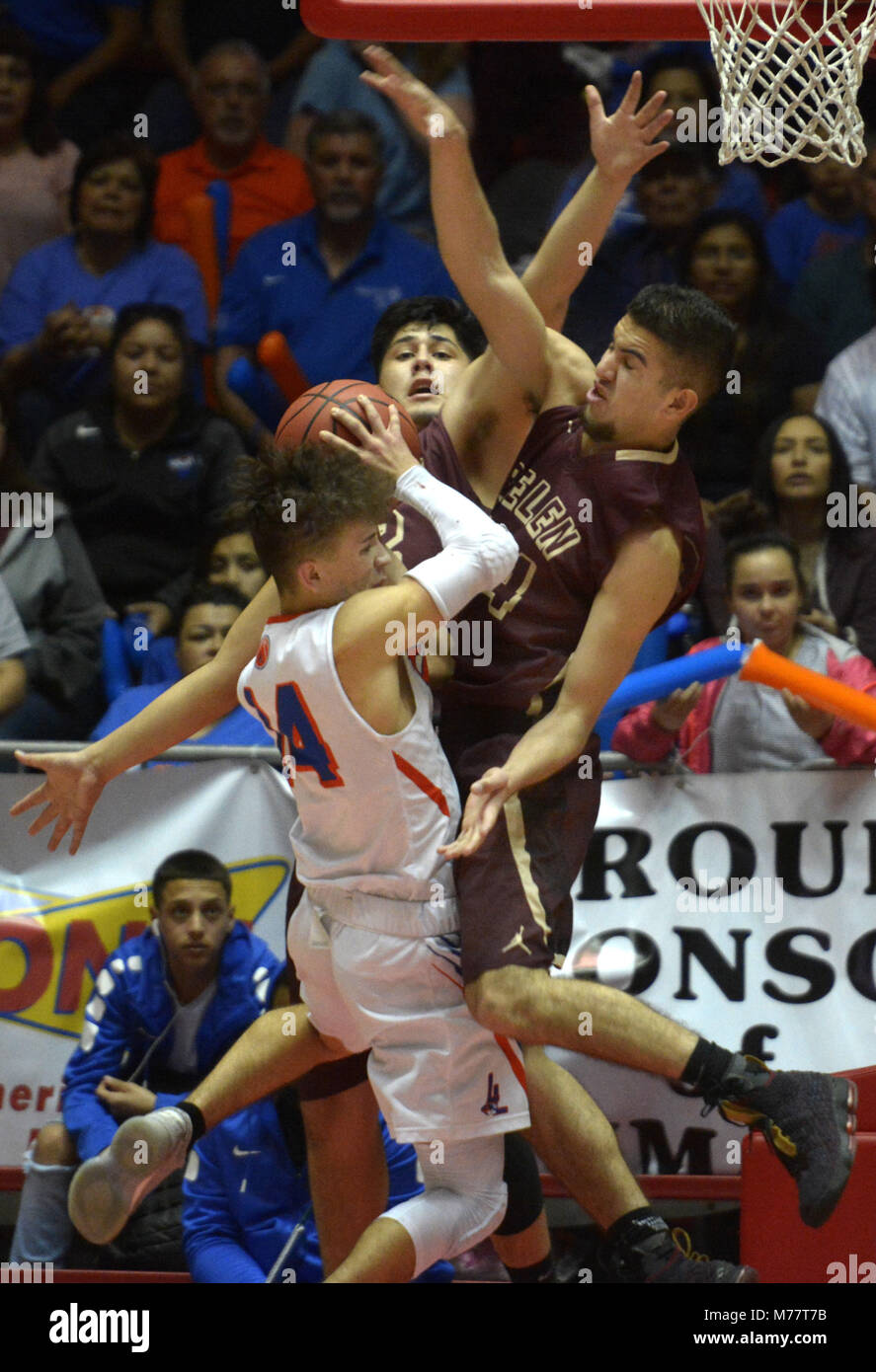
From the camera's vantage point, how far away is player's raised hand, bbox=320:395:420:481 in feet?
13.6

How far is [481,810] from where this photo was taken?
159 inches

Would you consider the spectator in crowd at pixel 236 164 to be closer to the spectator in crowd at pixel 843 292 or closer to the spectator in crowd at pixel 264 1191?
the spectator in crowd at pixel 843 292

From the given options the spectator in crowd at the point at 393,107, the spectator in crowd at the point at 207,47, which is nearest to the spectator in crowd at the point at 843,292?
the spectator in crowd at the point at 393,107

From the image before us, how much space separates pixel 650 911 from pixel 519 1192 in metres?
1.03

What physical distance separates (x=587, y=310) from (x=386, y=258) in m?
0.81

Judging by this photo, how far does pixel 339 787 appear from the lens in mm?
4168

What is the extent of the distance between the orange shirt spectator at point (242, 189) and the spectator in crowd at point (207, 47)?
180 millimetres

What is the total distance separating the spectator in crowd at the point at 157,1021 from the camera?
521 centimetres

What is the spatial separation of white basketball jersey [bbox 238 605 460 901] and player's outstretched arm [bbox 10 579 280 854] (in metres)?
0.34

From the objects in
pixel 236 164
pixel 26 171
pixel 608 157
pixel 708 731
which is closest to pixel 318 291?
pixel 236 164

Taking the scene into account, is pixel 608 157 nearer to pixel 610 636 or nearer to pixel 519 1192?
pixel 610 636

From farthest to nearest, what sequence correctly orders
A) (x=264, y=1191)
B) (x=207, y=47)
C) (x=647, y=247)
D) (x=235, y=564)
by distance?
1. (x=207, y=47)
2. (x=647, y=247)
3. (x=235, y=564)
4. (x=264, y=1191)
